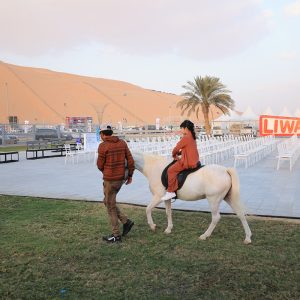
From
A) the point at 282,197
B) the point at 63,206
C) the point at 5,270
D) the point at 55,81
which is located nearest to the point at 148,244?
the point at 5,270

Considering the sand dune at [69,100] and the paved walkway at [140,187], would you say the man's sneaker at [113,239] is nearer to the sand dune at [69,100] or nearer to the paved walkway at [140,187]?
the paved walkway at [140,187]

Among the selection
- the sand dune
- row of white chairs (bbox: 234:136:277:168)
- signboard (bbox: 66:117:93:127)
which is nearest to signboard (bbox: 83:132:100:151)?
row of white chairs (bbox: 234:136:277:168)

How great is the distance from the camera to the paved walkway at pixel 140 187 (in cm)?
765

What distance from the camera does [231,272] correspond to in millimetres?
4320

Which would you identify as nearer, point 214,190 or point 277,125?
point 214,190

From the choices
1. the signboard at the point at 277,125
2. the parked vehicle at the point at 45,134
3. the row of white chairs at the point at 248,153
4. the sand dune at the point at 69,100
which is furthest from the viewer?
the sand dune at the point at 69,100

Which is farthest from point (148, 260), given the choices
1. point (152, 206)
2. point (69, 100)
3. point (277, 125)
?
point (69, 100)

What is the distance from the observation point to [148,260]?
4.73 metres

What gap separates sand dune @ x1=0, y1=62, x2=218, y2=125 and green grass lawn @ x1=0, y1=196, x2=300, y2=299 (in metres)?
73.6

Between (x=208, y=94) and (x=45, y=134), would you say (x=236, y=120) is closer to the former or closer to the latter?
(x=208, y=94)

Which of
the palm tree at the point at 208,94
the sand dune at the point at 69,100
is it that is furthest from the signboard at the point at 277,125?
the sand dune at the point at 69,100

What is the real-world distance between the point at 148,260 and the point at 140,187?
557 centimetres

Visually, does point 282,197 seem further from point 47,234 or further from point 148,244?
point 47,234

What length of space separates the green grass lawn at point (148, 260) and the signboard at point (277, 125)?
23.6 m
